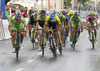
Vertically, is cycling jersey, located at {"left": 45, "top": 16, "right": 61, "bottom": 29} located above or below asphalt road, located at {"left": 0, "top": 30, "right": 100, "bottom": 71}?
above

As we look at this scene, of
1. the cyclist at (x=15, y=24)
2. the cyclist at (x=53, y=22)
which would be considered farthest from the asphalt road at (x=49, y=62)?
the cyclist at (x=53, y=22)

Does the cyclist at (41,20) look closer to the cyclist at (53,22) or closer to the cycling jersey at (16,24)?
the cyclist at (53,22)

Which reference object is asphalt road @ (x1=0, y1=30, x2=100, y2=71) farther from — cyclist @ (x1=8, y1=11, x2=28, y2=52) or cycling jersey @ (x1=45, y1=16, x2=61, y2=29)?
cycling jersey @ (x1=45, y1=16, x2=61, y2=29)

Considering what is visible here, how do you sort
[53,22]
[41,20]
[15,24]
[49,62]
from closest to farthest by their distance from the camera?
[49,62] < [53,22] < [15,24] < [41,20]

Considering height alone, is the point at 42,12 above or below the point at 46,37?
above

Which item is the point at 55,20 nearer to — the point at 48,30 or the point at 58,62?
the point at 48,30

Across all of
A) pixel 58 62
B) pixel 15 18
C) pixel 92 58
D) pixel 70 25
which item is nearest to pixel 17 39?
pixel 15 18

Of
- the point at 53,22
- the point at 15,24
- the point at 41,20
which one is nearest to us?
the point at 53,22

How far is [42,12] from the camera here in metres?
13.3

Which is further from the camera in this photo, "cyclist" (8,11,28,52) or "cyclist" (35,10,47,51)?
"cyclist" (35,10,47,51)

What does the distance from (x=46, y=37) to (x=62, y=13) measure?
3.69 metres

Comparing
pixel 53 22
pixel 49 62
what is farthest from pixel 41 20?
pixel 49 62

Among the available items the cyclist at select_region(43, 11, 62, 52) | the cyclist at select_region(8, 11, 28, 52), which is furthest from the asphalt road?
the cyclist at select_region(43, 11, 62, 52)

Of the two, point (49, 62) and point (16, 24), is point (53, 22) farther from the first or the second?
point (49, 62)
